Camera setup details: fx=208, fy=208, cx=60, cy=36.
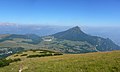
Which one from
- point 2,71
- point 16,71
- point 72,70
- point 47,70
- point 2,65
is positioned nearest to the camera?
point 72,70

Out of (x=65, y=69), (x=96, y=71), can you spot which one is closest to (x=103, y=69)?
(x=96, y=71)

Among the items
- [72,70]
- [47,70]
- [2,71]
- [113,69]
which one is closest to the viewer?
[113,69]

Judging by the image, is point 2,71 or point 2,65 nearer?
point 2,71

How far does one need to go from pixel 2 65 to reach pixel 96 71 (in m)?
21.1

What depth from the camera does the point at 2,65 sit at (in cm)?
3938

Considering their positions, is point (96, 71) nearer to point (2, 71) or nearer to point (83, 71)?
point (83, 71)

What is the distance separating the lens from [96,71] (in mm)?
24828

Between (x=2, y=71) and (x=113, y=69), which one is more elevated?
(x=113, y=69)

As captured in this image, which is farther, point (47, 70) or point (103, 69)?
point (47, 70)

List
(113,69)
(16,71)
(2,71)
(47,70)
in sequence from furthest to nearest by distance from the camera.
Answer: (2,71) → (16,71) → (47,70) → (113,69)

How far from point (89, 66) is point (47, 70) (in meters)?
5.76

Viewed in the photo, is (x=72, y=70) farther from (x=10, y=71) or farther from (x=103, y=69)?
(x=10, y=71)

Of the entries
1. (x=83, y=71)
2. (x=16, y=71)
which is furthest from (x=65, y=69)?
(x=16, y=71)

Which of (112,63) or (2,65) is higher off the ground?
(112,63)
